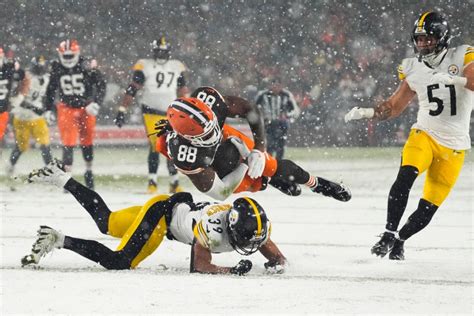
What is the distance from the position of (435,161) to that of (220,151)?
1441mm

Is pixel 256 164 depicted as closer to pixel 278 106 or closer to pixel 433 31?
pixel 433 31

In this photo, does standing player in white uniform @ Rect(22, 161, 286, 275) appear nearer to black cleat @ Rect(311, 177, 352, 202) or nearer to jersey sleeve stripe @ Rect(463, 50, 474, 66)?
black cleat @ Rect(311, 177, 352, 202)

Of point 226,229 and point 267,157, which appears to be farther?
point 267,157

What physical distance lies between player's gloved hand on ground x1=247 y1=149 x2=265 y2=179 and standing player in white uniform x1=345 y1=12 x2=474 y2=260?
79cm

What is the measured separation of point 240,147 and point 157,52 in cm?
496

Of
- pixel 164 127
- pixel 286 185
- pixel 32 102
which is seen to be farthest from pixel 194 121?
pixel 32 102

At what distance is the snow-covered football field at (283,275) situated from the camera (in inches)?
181

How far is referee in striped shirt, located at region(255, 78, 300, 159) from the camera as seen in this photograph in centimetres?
1407

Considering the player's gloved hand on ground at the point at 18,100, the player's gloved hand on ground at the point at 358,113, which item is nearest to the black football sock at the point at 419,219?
the player's gloved hand on ground at the point at 358,113

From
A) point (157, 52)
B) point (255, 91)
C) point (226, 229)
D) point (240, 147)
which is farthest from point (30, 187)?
point (255, 91)

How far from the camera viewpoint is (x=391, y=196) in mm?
6348

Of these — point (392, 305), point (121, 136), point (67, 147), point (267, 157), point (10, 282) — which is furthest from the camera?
point (121, 136)

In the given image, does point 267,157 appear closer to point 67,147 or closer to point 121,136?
point 67,147

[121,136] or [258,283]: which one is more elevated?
[258,283]
